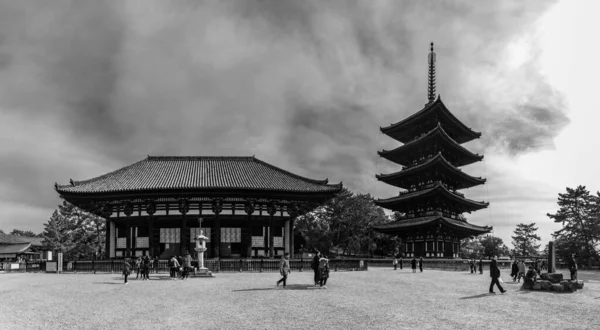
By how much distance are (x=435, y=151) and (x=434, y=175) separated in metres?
3.39

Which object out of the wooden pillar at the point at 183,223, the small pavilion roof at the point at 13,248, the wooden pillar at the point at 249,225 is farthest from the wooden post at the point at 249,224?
the small pavilion roof at the point at 13,248

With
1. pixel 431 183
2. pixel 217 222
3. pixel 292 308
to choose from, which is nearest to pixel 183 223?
pixel 217 222

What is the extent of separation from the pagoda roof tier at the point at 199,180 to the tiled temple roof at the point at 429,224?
44.8ft

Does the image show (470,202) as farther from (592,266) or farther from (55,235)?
(55,235)

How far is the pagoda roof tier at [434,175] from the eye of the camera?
167 feet

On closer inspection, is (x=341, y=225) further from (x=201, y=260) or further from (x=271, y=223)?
(x=201, y=260)

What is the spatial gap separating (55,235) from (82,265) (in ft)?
114

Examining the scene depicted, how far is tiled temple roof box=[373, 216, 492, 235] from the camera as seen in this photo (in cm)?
4819

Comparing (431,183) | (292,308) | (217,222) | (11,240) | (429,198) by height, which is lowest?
(11,240)

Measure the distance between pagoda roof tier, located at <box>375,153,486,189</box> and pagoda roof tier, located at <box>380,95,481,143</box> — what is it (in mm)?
6110

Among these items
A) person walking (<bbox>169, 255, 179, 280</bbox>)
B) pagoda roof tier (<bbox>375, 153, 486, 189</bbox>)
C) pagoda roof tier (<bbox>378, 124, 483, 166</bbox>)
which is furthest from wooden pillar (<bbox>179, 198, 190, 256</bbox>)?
pagoda roof tier (<bbox>378, 124, 483, 166</bbox>)

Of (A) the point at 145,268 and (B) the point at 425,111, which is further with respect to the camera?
(B) the point at 425,111

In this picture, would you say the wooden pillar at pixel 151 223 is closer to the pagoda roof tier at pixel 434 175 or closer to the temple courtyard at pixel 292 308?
the temple courtyard at pixel 292 308

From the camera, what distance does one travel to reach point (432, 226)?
48781 mm
